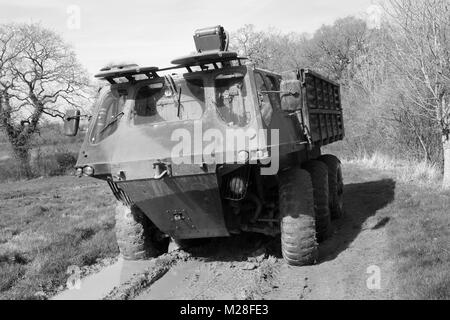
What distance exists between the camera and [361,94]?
22.1m

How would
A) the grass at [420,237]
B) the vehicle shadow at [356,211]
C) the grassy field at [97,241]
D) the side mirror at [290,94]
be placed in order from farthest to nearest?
1. the vehicle shadow at [356,211]
2. the side mirror at [290,94]
3. the grassy field at [97,241]
4. the grass at [420,237]

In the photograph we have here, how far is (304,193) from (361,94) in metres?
17.4

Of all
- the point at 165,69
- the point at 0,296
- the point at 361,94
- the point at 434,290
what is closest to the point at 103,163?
the point at 165,69

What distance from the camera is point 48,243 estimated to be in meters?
7.30

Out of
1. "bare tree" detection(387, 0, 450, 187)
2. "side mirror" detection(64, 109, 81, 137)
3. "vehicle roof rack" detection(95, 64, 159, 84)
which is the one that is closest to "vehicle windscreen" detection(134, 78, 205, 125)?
"vehicle roof rack" detection(95, 64, 159, 84)

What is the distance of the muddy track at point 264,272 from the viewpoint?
4.87 metres

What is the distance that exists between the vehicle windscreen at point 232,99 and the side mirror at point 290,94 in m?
0.39

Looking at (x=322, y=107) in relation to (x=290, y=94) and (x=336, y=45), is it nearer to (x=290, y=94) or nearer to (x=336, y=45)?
(x=290, y=94)

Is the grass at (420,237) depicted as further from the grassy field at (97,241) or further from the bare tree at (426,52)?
the bare tree at (426,52)

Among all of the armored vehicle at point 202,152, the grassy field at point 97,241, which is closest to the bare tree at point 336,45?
the grassy field at point 97,241

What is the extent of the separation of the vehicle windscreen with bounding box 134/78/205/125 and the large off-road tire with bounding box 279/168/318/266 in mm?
1237

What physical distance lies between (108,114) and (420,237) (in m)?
3.85

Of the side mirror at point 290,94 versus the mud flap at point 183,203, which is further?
the side mirror at point 290,94
